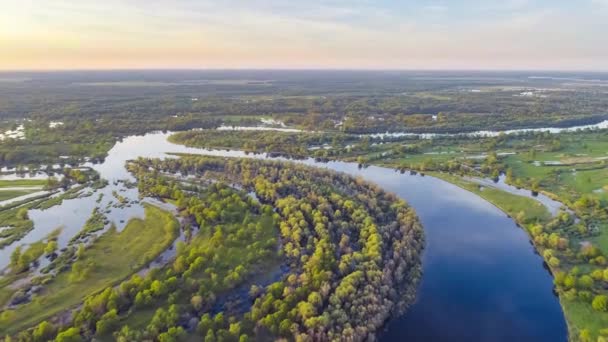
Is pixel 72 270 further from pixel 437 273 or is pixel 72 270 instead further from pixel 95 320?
pixel 437 273

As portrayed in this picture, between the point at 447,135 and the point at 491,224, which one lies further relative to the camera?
the point at 447,135

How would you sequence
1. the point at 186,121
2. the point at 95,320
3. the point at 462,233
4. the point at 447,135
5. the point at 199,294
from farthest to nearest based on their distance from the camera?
the point at 186,121
the point at 447,135
the point at 462,233
the point at 199,294
the point at 95,320

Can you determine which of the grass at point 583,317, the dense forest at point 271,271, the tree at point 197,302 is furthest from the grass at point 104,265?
the grass at point 583,317

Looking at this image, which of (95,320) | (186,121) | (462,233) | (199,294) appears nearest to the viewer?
(95,320)

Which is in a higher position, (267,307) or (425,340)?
(267,307)

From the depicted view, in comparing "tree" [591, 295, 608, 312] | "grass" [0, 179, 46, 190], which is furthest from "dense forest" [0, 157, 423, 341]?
"grass" [0, 179, 46, 190]

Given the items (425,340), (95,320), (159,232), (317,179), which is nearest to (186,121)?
(317,179)

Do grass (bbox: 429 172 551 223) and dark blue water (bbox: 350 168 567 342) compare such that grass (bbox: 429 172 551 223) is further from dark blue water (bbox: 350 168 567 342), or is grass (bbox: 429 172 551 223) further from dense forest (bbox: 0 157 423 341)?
dense forest (bbox: 0 157 423 341)
